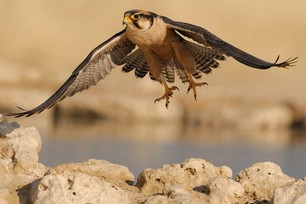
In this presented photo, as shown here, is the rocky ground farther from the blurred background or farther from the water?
the blurred background

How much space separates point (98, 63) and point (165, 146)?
9.87m

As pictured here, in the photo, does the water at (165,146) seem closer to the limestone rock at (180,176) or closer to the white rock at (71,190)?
the limestone rock at (180,176)

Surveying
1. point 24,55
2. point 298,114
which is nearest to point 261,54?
point 24,55

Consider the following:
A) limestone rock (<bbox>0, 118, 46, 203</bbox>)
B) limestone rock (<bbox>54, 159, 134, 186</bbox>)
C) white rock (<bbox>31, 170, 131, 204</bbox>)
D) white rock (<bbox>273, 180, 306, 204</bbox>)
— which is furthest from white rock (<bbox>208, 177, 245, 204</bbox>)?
limestone rock (<bbox>0, 118, 46, 203</bbox>)

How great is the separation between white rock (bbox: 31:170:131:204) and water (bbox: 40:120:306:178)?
8946mm

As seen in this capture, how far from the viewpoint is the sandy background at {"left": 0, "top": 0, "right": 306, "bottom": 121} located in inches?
1312

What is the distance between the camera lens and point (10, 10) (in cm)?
4112

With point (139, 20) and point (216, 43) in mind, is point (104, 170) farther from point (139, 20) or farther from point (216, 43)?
point (139, 20)

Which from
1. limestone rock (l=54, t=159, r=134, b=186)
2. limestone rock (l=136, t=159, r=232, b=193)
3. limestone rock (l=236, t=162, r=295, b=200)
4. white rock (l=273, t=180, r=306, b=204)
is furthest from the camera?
limestone rock (l=54, t=159, r=134, b=186)

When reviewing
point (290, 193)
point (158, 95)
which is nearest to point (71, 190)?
point (290, 193)

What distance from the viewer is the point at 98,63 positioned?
1109 centimetres

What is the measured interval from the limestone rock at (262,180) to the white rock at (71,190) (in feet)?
4.27

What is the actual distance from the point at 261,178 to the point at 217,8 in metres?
34.4

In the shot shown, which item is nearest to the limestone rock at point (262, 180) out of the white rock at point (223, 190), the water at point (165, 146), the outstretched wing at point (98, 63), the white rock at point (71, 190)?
the white rock at point (223, 190)
